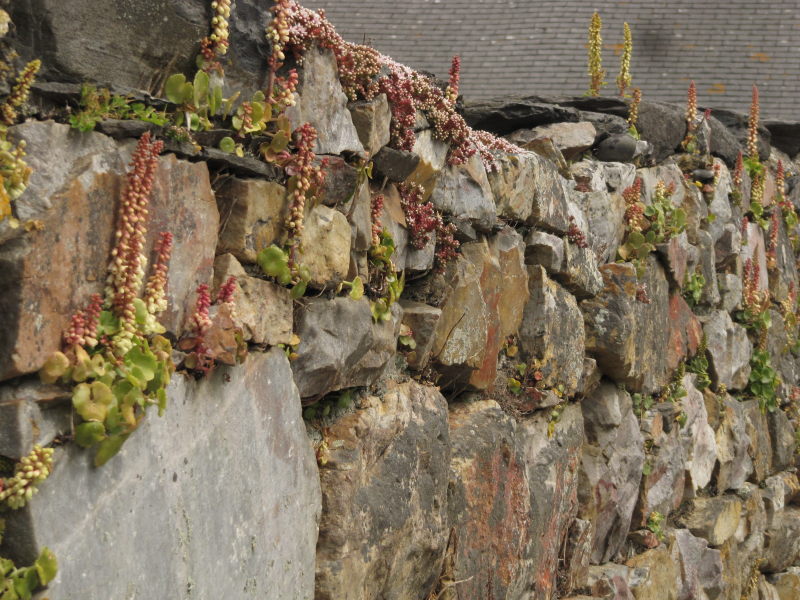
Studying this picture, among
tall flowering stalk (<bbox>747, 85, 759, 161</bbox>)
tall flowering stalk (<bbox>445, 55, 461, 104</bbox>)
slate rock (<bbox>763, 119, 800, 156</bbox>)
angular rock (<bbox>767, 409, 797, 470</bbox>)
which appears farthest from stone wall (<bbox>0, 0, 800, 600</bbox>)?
slate rock (<bbox>763, 119, 800, 156</bbox>)

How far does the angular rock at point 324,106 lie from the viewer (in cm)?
316

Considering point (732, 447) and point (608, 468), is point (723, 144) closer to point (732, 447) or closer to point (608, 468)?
point (732, 447)

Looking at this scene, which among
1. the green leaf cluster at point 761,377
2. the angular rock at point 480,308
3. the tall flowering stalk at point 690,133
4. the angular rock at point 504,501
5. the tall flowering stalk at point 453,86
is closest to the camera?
the angular rock at point 504,501

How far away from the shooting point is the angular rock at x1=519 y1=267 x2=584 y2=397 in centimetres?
493

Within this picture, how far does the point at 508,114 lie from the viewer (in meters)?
6.04

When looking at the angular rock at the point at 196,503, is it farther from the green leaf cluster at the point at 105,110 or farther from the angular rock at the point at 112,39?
the angular rock at the point at 112,39

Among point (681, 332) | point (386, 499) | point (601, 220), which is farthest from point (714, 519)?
point (386, 499)

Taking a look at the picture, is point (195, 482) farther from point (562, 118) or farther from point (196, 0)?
point (562, 118)

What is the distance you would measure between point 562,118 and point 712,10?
965 cm

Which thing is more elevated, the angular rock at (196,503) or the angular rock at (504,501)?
the angular rock at (196,503)

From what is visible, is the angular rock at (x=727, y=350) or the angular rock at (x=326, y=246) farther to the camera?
the angular rock at (x=727, y=350)

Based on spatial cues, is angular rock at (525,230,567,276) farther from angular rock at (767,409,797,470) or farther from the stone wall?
angular rock at (767,409,797,470)

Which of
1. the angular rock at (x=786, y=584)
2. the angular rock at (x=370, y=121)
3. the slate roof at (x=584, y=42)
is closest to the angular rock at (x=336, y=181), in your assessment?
the angular rock at (x=370, y=121)

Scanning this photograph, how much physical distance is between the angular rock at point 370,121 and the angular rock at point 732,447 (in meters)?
4.91
